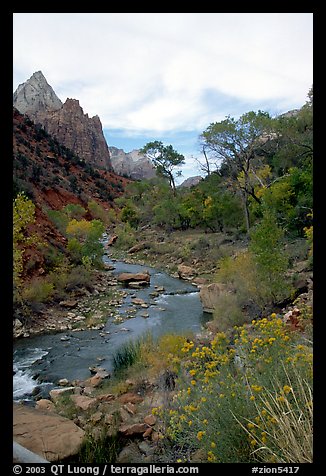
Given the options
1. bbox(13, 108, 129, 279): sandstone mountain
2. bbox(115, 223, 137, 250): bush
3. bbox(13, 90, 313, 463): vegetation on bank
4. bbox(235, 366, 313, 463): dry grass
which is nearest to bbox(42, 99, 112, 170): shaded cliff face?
bbox(13, 108, 129, 279): sandstone mountain

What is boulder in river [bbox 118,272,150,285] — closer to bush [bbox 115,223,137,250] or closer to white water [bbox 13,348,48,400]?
white water [bbox 13,348,48,400]

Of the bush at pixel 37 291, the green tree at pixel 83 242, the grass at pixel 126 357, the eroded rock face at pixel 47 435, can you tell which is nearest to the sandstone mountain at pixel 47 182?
the bush at pixel 37 291

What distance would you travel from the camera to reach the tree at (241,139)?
14414 millimetres

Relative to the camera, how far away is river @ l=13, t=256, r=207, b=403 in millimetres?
6719

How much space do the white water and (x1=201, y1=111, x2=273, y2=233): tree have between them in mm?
9981

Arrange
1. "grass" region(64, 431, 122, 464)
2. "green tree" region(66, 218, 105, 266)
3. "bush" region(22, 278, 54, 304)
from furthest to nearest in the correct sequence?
"green tree" region(66, 218, 105, 266) < "bush" region(22, 278, 54, 304) < "grass" region(64, 431, 122, 464)

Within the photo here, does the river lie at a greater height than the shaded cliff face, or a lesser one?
lesser

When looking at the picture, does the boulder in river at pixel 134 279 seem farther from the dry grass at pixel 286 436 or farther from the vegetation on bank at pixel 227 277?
the dry grass at pixel 286 436

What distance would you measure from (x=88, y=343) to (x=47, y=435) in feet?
16.2

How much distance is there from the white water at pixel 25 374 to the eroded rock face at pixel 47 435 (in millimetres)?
2470

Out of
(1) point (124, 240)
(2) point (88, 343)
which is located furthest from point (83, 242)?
(1) point (124, 240)

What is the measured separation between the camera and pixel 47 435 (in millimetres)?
3461

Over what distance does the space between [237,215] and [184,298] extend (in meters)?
7.75
